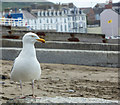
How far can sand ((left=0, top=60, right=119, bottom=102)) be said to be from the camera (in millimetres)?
4883

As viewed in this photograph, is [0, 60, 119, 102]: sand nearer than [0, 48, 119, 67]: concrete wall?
Yes

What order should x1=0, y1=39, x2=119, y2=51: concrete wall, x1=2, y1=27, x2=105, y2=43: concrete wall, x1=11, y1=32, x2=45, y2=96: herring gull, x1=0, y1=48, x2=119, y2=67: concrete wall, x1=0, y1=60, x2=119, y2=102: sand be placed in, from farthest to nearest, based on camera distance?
x1=2, y1=27, x2=105, y2=43: concrete wall → x1=0, y1=39, x2=119, y2=51: concrete wall → x1=0, y1=48, x2=119, y2=67: concrete wall → x1=0, y1=60, x2=119, y2=102: sand → x1=11, y1=32, x2=45, y2=96: herring gull

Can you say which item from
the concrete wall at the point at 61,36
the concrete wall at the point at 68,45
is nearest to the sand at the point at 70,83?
the concrete wall at the point at 68,45

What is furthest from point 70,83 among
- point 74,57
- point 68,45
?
point 68,45

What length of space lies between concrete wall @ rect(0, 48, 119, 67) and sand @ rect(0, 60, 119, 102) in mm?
322

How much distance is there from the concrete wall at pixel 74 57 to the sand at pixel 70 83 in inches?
12.7

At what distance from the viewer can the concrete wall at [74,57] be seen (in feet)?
27.8

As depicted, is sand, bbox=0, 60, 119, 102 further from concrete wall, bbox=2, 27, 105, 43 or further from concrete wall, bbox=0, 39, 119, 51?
concrete wall, bbox=2, 27, 105, 43

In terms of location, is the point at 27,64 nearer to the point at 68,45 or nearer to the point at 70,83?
the point at 70,83

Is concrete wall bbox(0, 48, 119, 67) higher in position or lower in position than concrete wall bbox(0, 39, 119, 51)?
lower

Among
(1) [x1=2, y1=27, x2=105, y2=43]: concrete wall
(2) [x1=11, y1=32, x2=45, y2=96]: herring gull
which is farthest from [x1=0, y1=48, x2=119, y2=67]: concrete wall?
(2) [x1=11, y1=32, x2=45, y2=96]: herring gull

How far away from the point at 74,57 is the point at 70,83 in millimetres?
2649

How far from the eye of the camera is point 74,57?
851 centimetres

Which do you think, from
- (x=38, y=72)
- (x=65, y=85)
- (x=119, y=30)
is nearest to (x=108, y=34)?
(x=119, y=30)
